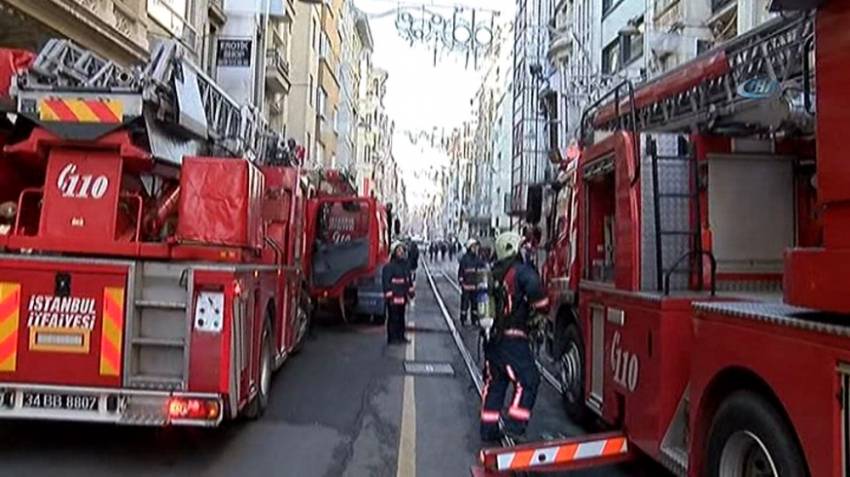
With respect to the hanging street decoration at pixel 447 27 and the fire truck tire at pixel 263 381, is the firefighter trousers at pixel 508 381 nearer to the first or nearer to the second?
the fire truck tire at pixel 263 381

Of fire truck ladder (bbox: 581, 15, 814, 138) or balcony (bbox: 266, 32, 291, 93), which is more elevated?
balcony (bbox: 266, 32, 291, 93)

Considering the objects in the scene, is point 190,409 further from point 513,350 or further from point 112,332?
point 513,350

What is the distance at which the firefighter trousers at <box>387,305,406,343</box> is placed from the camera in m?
13.7

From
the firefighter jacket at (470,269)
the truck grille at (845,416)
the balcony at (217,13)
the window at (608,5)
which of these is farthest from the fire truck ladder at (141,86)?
the window at (608,5)

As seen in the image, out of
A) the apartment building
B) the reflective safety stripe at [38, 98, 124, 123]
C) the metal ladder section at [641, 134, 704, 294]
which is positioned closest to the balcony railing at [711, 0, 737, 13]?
the apartment building

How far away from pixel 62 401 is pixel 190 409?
909 mm

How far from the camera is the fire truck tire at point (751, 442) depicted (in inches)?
140

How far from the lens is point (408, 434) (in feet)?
24.1

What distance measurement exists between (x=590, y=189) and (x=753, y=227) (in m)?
1.74

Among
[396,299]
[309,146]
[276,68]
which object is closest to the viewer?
[396,299]

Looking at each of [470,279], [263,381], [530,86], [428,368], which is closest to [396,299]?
[428,368]

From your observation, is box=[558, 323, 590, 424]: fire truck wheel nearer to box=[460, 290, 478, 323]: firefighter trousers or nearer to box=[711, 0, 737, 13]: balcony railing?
box=[460, 290, 478, 323]: firefighter trousers

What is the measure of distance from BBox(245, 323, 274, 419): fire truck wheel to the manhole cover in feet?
10.1

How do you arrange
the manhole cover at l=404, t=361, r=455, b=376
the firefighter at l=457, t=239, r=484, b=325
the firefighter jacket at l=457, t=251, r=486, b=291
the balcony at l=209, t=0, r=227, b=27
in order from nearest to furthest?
1. the manhole cover at l=404, t=361, r=455, b=376
2. the firefighter jacket at l=457, t=251, r=486, b=291
3. the firefighter at l=457, t=239, r=484, b=325
4. the balcony at l=209, t=0, r=227, b=27
